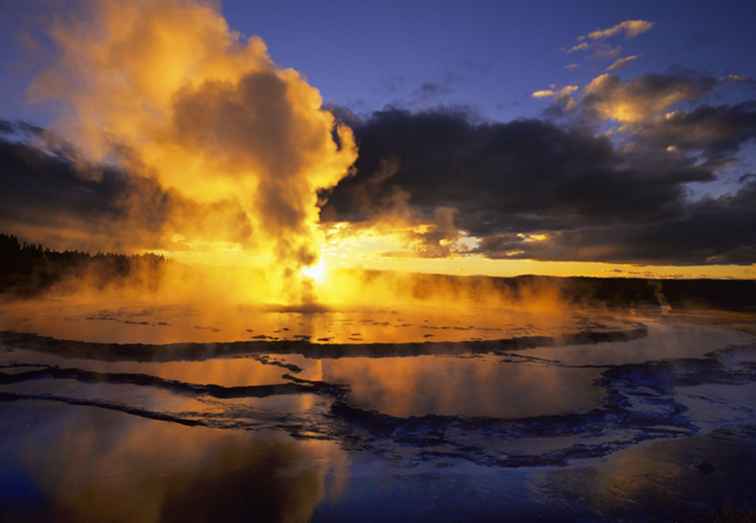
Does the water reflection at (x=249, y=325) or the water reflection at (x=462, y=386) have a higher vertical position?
the water reflection at (x=249, y=325)

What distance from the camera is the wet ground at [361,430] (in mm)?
5105

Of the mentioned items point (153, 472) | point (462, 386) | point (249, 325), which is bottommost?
point (153, 472)

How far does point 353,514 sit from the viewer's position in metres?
4.86

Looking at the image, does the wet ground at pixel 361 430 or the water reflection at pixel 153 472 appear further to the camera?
the wet ground at pixel 361 430

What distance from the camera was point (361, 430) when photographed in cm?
719

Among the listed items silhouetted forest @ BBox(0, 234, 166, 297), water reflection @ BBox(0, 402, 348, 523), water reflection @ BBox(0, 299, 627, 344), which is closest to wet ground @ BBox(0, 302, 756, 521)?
water reflection @ BBox(0, 402, 348, 523)

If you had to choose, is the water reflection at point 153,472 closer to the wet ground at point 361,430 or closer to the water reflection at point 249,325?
the wet ground at point 361,430

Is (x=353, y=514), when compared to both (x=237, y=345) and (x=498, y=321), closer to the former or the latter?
(x=237, y=345)

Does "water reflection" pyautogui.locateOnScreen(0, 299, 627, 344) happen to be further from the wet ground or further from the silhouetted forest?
the silhouetted forest

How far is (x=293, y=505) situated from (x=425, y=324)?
13344 mm

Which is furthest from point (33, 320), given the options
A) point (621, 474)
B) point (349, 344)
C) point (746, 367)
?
point (746, 367)

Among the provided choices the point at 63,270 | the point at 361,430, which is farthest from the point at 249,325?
the point at 63,270

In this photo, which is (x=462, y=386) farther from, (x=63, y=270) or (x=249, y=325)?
(x=63, y=270)

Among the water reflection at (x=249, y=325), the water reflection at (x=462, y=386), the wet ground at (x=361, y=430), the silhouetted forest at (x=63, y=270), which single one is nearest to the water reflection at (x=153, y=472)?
the wet ground at (x=361, y=430)
